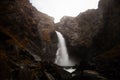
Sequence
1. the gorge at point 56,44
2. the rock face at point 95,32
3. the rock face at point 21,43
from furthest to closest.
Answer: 1. the rock face at point 95,32
2. the gorge at point 56,44
3. the rock face at point 21,43

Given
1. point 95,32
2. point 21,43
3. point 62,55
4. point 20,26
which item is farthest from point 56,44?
point 21,43

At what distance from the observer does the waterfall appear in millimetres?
72688

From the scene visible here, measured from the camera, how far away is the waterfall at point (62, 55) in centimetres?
7269

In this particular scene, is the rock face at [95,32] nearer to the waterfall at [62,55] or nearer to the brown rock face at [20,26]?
the waterfall at [62,55]

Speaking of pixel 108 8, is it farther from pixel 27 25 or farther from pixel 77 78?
pixel 77 78

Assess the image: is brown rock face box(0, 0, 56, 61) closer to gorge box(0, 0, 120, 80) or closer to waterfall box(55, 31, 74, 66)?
gorge box(0, 0, 120, 80)

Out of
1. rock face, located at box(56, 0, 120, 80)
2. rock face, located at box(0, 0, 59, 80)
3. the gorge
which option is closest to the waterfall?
the gorge

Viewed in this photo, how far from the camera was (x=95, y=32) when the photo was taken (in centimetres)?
7544

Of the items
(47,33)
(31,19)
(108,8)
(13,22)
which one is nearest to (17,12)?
(13,22)

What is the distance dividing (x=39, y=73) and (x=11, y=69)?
5.75 meters

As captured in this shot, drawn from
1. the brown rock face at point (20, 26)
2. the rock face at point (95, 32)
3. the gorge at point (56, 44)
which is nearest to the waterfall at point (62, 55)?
the gorge at point (56, 44)

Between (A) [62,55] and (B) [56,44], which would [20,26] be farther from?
(A) [62,55]

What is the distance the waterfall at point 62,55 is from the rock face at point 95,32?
9.27 feet

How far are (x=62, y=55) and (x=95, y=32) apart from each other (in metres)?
15.9
